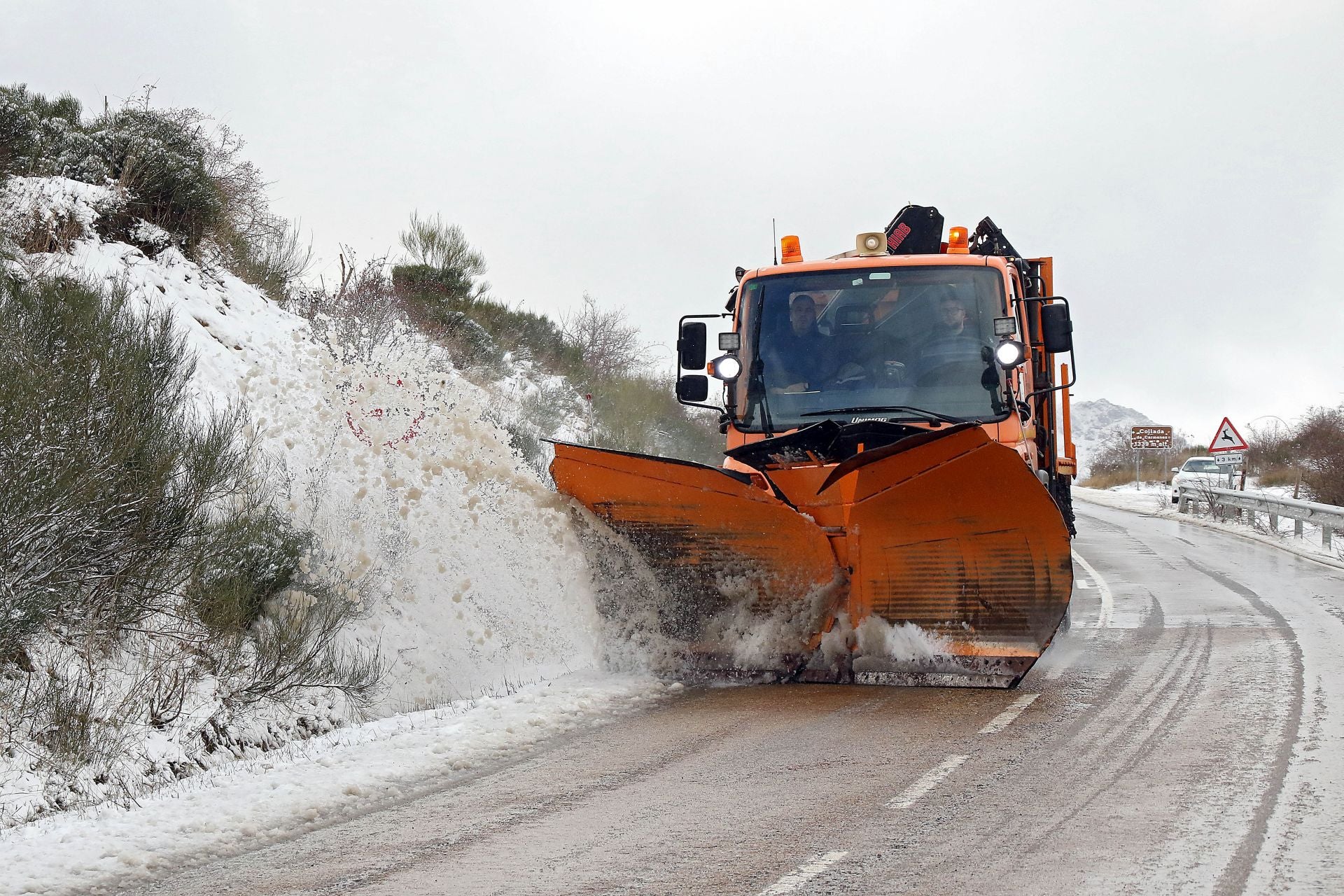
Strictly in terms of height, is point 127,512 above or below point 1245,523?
below

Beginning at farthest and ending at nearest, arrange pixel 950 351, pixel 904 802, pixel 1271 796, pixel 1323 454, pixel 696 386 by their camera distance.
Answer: pixel 1323 454 < pixel 696 386 < pixel 950 351 < pixel 904 802 < pixel 1271 796

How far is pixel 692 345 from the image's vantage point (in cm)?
864

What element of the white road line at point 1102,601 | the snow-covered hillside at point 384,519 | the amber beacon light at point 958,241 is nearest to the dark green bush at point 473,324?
the snow-covered hillside at point 384,519

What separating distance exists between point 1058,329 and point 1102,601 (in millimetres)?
4803

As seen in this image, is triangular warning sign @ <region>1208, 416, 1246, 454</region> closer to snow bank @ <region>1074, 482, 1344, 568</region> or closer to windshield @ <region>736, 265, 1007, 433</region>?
snow bank @ <region>1074, 482, 1344, 568</region>

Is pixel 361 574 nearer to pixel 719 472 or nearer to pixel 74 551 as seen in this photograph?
pixel 74 551

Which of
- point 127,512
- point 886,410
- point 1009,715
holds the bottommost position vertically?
point 1009,715

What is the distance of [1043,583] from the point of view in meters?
6.54

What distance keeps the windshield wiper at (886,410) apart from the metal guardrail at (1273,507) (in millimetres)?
11631

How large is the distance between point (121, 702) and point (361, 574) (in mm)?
3539

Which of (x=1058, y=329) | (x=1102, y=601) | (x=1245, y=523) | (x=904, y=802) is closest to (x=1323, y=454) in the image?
(x=1245, y=523)

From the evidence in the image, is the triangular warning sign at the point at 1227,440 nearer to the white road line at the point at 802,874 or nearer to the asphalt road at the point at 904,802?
the asphalt road at the point at 904,802

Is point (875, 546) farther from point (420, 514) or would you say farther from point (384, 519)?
point (384, 519)

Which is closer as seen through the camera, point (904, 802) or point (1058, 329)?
point (904, 802)
